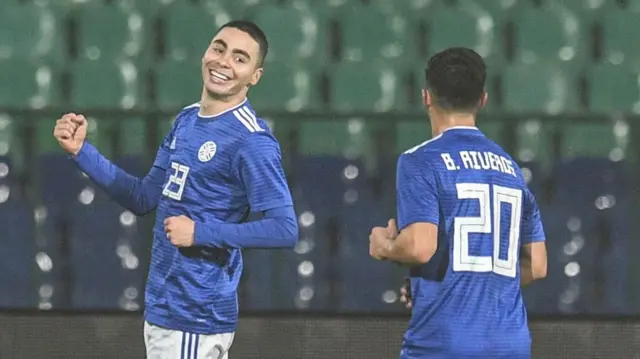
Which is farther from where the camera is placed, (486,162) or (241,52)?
(241,52)

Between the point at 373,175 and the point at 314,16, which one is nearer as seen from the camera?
the point at 373,175

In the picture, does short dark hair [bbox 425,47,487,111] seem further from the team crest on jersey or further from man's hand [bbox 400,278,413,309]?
the team crest on jersey

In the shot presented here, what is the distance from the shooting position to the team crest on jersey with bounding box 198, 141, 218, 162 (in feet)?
10.6

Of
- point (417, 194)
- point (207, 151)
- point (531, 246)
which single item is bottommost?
point (531, 246)

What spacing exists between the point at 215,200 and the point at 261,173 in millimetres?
161

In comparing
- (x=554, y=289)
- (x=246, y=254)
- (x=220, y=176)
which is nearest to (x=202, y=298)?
(x=220, y=176)

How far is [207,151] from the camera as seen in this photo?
323 cm

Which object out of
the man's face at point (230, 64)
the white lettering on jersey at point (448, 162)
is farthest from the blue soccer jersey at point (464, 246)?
the man's face at point (230, 64)

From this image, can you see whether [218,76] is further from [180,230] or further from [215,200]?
[180,230]

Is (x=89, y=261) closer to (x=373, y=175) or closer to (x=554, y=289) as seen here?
(x=373, y=175)

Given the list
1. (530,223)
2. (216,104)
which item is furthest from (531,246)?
(216,104)

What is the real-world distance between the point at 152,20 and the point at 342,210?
191 cm

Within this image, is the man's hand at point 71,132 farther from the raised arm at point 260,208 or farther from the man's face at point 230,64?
the raised arm at point 260,208

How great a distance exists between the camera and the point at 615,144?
19.3 ft
